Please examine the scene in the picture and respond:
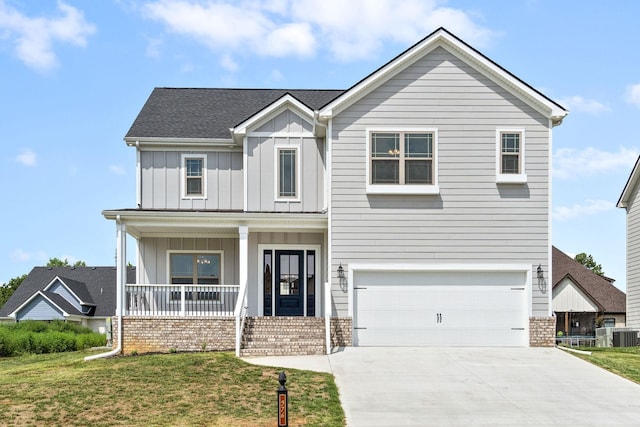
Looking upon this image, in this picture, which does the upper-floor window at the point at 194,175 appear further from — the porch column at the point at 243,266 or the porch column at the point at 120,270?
the porch column at the point at 120,270

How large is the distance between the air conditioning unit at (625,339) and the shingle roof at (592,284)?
11.3m

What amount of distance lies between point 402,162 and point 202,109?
8.54 m

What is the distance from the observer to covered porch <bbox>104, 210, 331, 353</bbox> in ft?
69.9

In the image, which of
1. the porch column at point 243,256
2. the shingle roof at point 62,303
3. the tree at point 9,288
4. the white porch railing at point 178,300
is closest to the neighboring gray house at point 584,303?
the white porch railing at point 178,300

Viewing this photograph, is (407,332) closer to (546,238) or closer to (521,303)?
(521,303)

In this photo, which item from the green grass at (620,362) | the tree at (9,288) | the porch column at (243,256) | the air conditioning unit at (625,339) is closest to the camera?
the green grass at (620,362)

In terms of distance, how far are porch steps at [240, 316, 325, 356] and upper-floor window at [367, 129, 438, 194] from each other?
156 inches

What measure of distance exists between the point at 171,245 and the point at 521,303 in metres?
10.4

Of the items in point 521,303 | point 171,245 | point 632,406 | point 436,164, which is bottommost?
point 632,406

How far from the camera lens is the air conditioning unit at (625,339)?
87.6 feet

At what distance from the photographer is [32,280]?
5156 centimetres

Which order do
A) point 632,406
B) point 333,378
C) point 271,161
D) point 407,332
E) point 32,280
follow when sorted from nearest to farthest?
point 632,406
point 333,378
point 407,332
point 271,161
point 32,280

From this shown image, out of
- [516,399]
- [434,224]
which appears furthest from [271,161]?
[516,399]

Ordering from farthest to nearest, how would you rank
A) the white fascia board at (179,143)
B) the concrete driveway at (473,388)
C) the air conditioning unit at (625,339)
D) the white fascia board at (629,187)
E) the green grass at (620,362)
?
1. the white fascia board at (629,187)
2. the air conditioning unit at (625,339)
3. the white fascia board at (179,143)
4. the green grass at (620,362)
5. the concrete driveway at (473,388)
